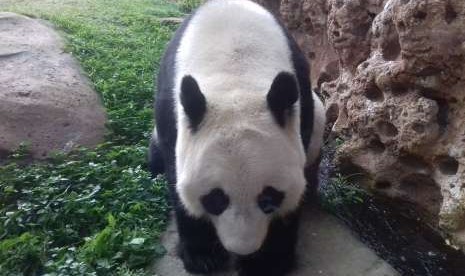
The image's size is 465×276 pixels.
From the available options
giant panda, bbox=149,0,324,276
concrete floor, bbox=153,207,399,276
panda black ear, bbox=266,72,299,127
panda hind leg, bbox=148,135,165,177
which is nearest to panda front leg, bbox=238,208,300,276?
giant panda, bbox=149,0,324,276

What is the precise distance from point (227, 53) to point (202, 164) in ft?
2.84

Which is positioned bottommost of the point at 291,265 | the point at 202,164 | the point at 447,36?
the point at 291,265

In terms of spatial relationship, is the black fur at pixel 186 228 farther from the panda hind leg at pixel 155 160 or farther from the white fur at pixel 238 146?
the panda hind leg at pixel 155 160

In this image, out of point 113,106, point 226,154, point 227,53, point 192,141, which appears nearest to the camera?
point 226,154

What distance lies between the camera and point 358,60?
Result: 5.04m

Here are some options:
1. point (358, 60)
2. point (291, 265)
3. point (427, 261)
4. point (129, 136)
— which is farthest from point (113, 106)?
point (427, 261)

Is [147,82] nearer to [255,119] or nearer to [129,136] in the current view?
[129,136]

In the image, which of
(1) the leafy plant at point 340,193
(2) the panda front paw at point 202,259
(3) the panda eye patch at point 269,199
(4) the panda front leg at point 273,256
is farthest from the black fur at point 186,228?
(1) the leafy plant at point 340,193

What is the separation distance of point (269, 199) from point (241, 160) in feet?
0.89

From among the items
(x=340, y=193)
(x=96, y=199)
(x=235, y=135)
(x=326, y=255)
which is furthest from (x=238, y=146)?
(x=340, y=193)

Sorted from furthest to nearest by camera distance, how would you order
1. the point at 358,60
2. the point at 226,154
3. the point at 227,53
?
the point at 358,60 → the point at 227,53 → the point at 226,154

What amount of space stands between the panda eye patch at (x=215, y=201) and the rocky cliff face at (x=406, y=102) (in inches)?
59.3

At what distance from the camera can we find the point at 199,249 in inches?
143

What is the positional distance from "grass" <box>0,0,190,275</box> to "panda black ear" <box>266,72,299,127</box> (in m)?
1.26
